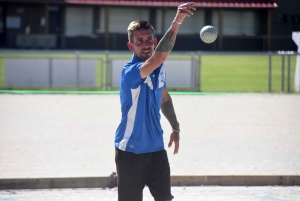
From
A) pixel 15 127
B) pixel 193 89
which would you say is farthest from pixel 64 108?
pixel 193 89

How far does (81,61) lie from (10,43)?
22591 millimetres

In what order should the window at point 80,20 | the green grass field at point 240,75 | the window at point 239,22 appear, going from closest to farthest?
the green grass field at point 240,75
the window at point 239,22
the window at point 80,20

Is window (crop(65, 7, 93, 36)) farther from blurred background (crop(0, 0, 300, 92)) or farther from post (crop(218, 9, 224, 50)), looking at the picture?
post (crop(218, 9, 224, 50))

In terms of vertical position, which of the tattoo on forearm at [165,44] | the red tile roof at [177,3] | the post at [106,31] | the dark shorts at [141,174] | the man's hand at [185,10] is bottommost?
the dark shorts at [141,174]

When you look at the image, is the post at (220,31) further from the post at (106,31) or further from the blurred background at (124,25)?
the post at (106,31)

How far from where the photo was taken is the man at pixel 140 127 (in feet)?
16.3

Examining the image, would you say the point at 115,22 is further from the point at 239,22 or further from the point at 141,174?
the point at 141,174

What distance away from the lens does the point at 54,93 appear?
20031 mm

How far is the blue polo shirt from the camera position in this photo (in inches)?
198

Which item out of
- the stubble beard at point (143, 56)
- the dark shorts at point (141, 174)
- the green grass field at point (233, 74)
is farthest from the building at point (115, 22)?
the stubble beard at point (143, 56)

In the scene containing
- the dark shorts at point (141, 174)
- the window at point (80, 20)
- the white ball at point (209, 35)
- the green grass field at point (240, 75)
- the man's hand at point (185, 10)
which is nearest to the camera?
the man's hand at point (185, 10)

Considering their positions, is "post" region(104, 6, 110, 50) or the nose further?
"post" region(104, 6, 110, 50)

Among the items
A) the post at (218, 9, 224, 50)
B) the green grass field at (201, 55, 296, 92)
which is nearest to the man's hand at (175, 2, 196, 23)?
the green grass field at (201, 55, 296, 92)

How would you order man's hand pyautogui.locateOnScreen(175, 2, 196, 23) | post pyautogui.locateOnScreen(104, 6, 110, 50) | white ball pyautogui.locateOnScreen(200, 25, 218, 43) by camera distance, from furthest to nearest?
post pyautogui.locateOnScreen(104, 6, 110, 50)
white ball pyautogui.locateOnScreen(200, 25, 218, 43)
man's hand pyautogui.locateOnScreen(175, 2, 196, 23)
